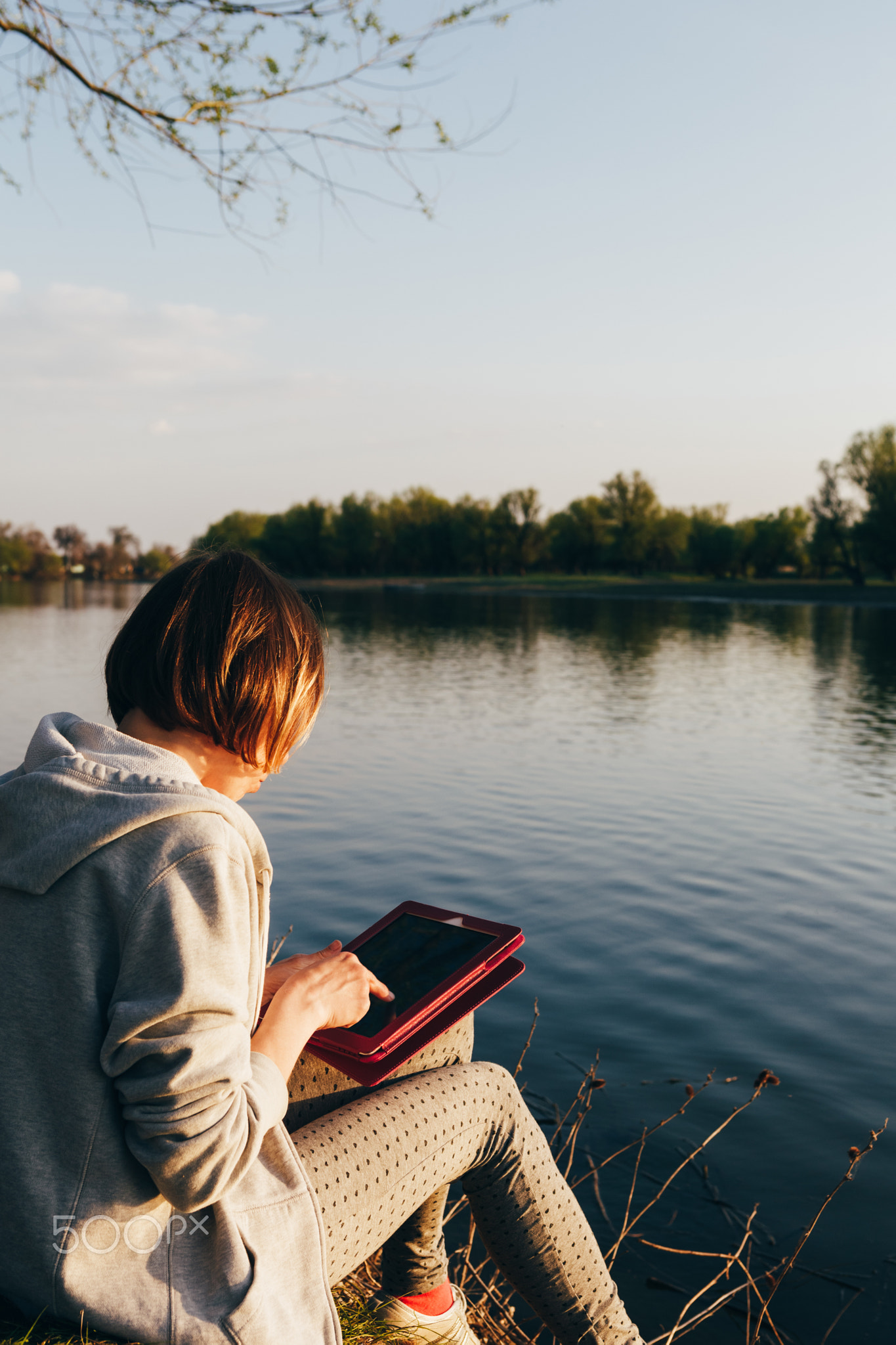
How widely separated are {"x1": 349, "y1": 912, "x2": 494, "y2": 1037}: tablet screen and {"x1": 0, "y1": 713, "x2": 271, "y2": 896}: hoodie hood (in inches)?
30.3

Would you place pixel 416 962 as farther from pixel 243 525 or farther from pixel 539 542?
pixel 243 525

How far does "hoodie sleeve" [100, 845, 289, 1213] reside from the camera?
1.49 m

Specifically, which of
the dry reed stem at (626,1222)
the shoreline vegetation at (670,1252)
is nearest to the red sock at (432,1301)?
the shoreline vegetation at (670,1252)

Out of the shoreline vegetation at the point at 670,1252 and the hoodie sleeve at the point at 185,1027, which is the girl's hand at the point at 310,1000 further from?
the shoreline vegetation at the point at 670,1252

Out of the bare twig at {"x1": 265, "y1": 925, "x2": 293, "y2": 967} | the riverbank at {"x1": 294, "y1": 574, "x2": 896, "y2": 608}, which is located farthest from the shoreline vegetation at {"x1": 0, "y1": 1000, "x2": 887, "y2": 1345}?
the riverbank at {"x1": 294, "y1": 574, "x2": 896, "y2": 608}

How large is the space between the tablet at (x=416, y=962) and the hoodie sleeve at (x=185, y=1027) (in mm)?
610

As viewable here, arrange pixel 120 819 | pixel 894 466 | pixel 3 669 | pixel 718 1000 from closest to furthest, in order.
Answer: pixel 120 819
pixel 718 1000
pixel 3 669
pixel 894 466

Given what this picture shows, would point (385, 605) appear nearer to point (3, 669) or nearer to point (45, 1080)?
point (3, 669)

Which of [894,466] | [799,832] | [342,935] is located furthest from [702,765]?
[894,466]

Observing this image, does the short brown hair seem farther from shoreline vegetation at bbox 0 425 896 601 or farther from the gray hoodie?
shoreline vegetation at bbox 0 425 896 601

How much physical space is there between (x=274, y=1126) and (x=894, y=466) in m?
84.9

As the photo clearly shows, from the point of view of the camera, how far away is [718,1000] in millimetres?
6617

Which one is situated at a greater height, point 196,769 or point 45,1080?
point 196,769

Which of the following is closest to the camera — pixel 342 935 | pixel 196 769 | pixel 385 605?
pixel 196 769
